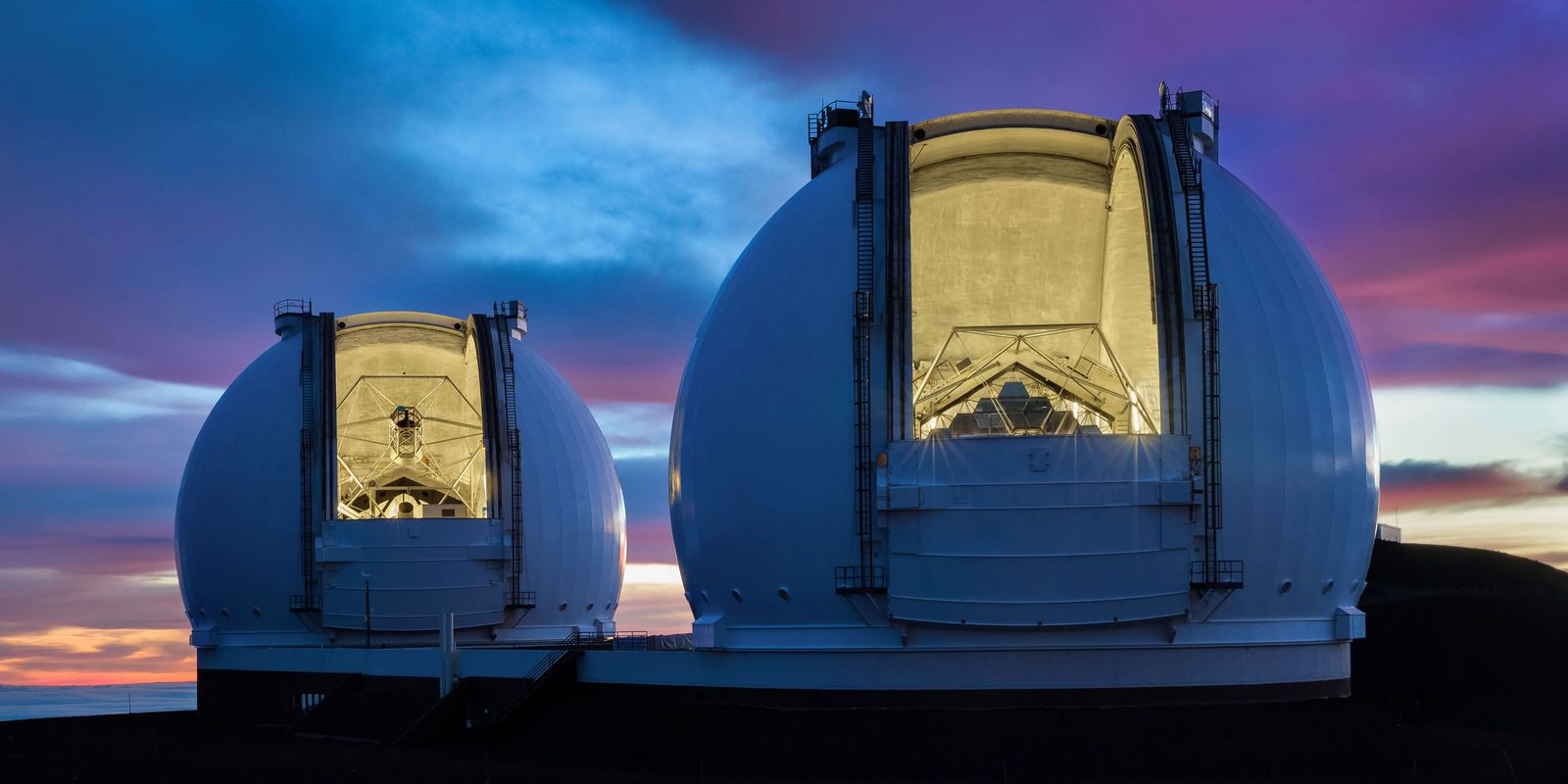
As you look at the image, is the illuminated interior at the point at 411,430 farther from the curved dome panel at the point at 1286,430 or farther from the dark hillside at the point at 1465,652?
the dark hillside at the point at 1465,652

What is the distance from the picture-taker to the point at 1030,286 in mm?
32906

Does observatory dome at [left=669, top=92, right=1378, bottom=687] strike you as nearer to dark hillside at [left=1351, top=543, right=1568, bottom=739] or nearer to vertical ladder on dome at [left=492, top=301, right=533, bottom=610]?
vertical ladder on dome at [left=492, top=301, right=533, bottom=610]

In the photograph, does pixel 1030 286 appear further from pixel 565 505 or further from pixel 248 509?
pixel 248 509

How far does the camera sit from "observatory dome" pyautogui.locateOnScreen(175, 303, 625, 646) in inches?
1534

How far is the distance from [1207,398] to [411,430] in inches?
1121

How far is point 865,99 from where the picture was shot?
29594 mm

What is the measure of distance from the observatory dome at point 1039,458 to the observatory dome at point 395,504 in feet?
39.3

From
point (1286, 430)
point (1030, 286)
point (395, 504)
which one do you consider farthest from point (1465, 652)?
point (395, 504)

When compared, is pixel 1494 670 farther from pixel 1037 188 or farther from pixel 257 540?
pixel 257 540

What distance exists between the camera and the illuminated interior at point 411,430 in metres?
45.7

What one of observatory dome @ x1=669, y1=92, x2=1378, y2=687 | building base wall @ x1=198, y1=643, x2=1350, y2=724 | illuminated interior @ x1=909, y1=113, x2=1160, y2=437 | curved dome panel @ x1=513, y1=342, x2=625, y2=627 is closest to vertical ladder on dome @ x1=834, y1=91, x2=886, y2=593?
observatory dome @ x1=669, y1=92, x2=1378, y2=687

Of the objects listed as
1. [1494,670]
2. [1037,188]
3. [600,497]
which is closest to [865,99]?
[1037,188]

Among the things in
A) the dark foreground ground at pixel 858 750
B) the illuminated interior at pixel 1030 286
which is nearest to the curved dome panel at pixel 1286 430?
the dark foreground ground at pixel 858 750

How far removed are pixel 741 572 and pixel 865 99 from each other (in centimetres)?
1000
